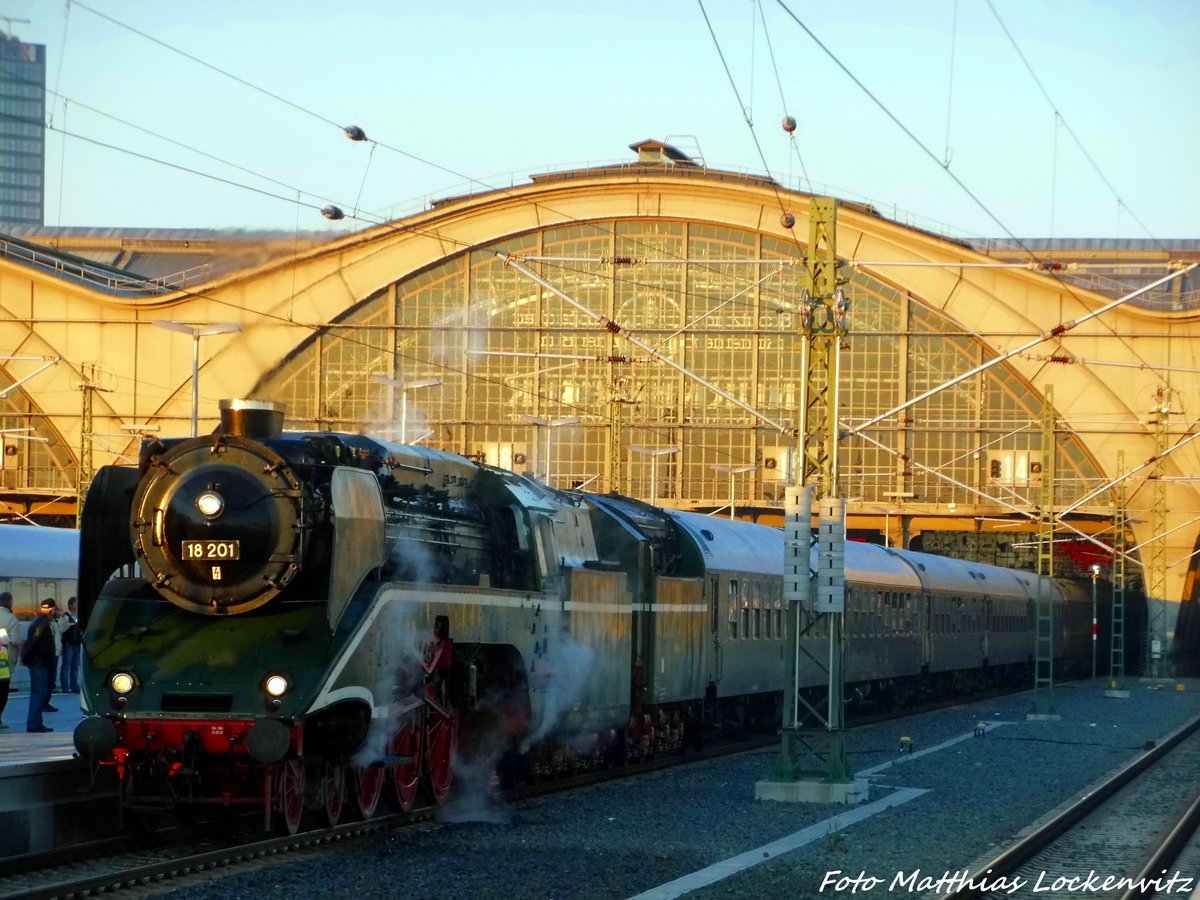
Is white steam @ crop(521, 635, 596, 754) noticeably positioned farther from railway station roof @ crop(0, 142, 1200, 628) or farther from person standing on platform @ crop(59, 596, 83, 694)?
railway station roof @ crop(0, 142, 1200, 628)

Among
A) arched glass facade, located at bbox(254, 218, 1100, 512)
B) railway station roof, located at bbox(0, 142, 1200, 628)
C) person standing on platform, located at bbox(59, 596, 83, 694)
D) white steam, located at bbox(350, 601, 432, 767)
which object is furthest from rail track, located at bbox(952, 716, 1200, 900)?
railway station roof, located at bbox(0, 142, 1200, 628)

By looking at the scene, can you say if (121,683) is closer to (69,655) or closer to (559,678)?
(559,678)

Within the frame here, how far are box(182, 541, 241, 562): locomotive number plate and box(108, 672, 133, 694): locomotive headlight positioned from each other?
116 centimetres

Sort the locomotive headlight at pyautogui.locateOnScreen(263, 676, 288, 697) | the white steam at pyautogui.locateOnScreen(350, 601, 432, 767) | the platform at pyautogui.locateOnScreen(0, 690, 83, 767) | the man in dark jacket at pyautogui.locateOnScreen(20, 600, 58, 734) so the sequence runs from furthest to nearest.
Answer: the man in dark jacket at pyautogui.locateOnScreen(20, 600, 58, 734), the platform at pyautogui.locateOnScreen(0, 690, 83, 767), the white steam at pyautogui.locateOnScreen(350, 601, 432, 767), the locomotive headlight at pyautogui.locateOnScreen(263, 676, 288, 697)

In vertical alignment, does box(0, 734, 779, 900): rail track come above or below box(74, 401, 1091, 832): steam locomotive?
below

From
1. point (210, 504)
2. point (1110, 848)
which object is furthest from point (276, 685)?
point (1110, 848)

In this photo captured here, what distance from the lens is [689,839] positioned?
54.5 ft

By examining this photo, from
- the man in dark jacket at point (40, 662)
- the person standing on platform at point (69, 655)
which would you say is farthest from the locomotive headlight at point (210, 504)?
the person standing on platform at point (69, 655)

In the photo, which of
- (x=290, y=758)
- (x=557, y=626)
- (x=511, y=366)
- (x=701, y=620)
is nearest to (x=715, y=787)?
(x=557, y=626)

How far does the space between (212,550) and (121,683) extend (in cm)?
140

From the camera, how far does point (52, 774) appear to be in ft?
48.8

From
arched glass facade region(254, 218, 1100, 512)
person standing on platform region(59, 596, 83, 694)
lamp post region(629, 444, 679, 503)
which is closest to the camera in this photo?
person standing on platform region(59, 596, 83, 694)

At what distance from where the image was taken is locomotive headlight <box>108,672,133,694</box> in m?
14.4

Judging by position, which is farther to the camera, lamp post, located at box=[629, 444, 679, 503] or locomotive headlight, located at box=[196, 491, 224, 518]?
lamp post, located at box=[629, 444, 679, 503]
